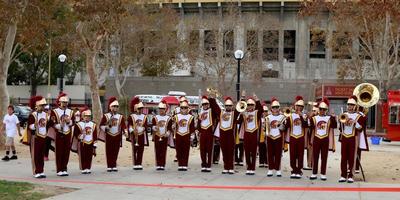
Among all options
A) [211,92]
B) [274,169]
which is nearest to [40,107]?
[211,92]

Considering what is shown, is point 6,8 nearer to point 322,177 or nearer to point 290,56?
point 322,177

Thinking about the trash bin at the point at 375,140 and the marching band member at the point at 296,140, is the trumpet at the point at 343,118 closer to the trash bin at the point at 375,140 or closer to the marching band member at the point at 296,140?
the marching band member at the point at 296,140

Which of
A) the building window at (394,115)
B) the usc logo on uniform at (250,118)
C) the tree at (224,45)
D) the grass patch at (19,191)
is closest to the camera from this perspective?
the grass patch at (19,191)

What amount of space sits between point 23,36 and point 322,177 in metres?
12.2

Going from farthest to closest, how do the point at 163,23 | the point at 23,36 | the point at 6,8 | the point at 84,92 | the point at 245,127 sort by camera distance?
the point at 84,92 → the point at 163,23 → the point at 23,36 → the point at 6,8 → the point at 245,127

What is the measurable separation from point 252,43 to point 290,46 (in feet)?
41.3

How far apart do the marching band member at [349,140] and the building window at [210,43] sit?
32.1 m

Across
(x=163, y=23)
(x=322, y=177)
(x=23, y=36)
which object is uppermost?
(x=163, y=23)

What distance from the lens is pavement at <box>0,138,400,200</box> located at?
39.8 ft

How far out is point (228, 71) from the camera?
164ft

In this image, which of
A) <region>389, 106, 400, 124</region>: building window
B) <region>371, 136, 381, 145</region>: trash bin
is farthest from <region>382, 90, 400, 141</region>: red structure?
<region>371, 136, 381, 145</region>: trash bin

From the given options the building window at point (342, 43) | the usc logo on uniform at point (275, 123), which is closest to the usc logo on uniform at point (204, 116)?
the usc logo on uniform at point (275, 123)

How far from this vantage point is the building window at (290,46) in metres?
58.7

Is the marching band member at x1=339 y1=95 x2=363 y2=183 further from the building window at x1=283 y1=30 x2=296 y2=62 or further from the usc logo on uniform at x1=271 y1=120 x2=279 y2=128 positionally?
the building window at x1=283 y1=30 x2=296 y2=62
